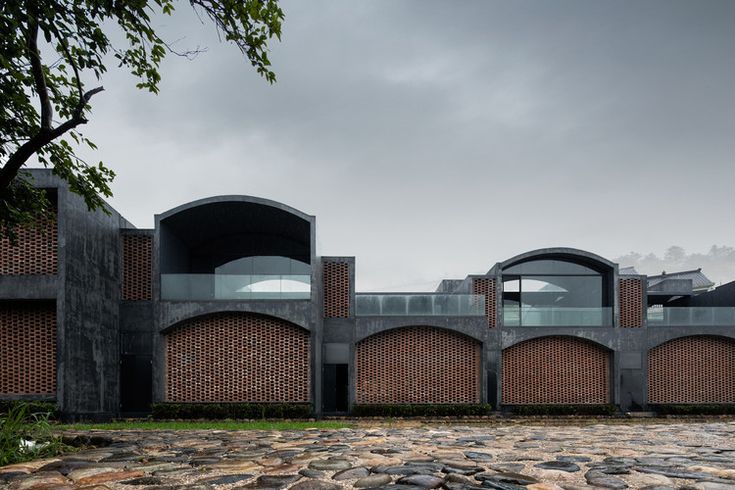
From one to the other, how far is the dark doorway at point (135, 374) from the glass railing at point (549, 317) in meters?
13.8

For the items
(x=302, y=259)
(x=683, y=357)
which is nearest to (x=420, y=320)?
(x=302, y=259)

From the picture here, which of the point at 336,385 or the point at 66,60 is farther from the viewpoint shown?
the point at 336,385

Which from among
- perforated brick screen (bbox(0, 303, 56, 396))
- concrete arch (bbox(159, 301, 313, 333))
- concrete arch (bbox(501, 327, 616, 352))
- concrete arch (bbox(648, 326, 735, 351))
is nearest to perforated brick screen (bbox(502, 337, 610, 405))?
concrete arch (bbox(501, 327, 616, 352))

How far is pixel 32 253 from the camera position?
15.8 meters

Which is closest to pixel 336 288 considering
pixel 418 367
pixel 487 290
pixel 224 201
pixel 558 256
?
pixel 418 367

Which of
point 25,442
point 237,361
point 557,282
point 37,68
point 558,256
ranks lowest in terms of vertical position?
point 237,361

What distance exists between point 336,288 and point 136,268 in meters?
7.47

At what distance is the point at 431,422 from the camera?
18.2 m

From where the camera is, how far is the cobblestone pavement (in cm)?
442

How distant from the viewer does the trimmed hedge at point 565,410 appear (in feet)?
68.3

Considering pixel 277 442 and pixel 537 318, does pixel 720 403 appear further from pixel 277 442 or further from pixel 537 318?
pixel 277 442

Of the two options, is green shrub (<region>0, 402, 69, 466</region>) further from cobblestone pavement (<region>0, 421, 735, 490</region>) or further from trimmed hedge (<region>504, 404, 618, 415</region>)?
trimmed hedge (<region>504, 404, 618, 415</region>)

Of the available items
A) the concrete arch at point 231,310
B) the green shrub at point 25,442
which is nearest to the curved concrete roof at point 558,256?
the concrete arch at point 231,310

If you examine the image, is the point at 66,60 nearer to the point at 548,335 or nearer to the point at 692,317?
the point at 548,335
